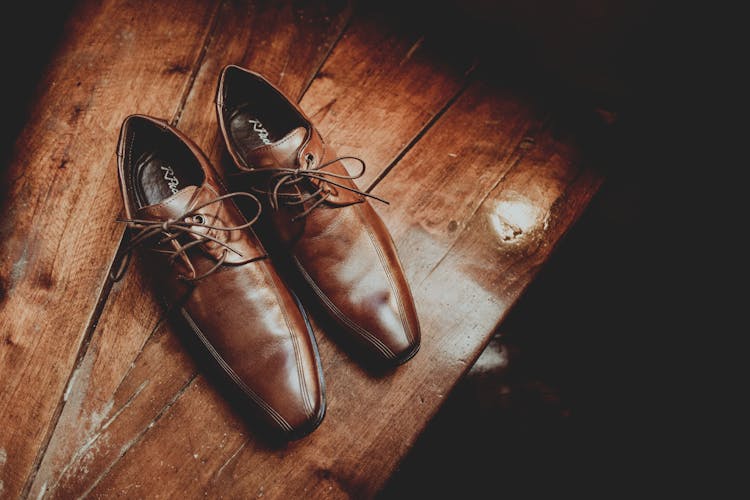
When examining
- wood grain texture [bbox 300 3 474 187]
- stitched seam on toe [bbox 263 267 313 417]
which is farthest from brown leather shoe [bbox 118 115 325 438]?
wood grain texture [bbox 300 3 474 187]

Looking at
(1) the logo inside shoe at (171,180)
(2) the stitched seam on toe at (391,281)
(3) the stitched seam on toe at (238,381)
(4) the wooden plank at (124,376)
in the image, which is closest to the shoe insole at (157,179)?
(1) the logo inside shoe at (171,180)

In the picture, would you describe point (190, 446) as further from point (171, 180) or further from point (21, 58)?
point (21, 58)

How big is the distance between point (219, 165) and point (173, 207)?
21cm

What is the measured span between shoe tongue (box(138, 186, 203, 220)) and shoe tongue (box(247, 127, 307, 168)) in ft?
0.39

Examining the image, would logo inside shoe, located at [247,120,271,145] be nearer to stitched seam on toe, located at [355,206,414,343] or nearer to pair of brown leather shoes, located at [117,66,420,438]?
pair of brown leather shoes, located at [117,66,420,438]

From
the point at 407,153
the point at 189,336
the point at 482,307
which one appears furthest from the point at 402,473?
the point at 407,153

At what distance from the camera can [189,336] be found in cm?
74

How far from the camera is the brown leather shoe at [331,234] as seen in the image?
2.25ft

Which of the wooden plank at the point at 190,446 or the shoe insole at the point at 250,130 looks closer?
the wooden plank at the point at 190,446

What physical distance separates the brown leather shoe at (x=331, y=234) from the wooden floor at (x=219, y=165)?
0.27 feet

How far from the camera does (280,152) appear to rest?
70 centimetres

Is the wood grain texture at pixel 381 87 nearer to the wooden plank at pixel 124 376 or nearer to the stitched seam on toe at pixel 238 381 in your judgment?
the wooden plank at pixel 124 376

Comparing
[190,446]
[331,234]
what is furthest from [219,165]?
[190,446]

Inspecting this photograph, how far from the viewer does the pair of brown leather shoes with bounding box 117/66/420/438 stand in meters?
0.66
